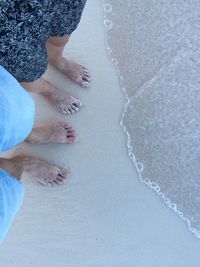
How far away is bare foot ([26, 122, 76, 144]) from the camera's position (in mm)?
1446

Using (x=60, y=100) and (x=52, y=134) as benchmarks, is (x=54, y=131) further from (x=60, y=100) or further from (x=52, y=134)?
(x=60, y=100)

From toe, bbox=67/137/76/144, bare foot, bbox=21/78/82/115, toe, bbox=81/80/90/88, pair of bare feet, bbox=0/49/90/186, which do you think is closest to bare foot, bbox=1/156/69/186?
pair of bare feet, bbox=0/49/90/186

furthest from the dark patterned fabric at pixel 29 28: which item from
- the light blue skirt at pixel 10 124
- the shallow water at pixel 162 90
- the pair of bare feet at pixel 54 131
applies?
the shallow water at pixel 162 90

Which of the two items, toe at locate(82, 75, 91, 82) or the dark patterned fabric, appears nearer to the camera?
the dark patterned fabric

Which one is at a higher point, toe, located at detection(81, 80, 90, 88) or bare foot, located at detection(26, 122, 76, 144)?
toe, located at detection(81, 80, 90, 88)

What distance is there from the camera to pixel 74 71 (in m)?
1.50

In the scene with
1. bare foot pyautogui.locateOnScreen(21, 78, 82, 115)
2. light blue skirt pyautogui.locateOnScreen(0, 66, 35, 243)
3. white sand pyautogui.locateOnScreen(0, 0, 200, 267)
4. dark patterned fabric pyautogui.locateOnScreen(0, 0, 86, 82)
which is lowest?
white sand pyautogui.locateOnScreen(0, 0, 200, 267)

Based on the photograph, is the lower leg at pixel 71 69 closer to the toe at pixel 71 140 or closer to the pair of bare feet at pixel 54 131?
the pair of bare feet at pixel 54 131

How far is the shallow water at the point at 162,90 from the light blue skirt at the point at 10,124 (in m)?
0.66

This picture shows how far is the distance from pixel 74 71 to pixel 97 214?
545mm

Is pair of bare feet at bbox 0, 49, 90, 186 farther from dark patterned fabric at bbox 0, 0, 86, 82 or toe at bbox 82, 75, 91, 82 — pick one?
dark patterned fabric at bbox 0, 0, 86, 82

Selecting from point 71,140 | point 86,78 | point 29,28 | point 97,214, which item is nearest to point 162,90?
point 86,78

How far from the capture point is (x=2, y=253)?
1.46 meters

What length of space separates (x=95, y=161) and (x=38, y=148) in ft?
0.73
